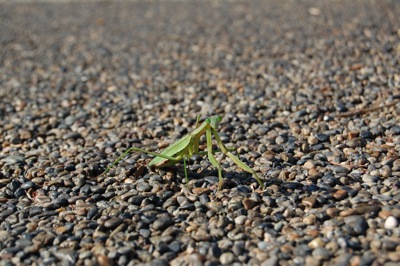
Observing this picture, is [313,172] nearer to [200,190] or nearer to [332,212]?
[332,212]

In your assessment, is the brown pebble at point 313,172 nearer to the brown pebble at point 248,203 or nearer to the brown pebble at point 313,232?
the brown pebble at point 248,203

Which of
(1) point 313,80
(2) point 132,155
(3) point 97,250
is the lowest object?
(3) point 97,250

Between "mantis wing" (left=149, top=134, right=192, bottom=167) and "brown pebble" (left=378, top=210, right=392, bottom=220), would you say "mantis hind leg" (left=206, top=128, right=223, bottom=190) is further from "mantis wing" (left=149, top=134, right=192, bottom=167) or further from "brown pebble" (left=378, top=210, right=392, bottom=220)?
"brown pebble" (left=378, top=210, right=392, bottom=220)

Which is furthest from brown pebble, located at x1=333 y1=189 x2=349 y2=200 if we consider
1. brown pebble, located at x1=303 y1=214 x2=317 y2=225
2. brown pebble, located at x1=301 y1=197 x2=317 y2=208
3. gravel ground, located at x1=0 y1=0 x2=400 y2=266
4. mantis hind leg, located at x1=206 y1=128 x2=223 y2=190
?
mantis hind leg, located at x1=206 y1=128 x2=223 y2=190

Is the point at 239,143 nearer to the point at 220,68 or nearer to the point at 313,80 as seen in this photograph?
the point at 313,80

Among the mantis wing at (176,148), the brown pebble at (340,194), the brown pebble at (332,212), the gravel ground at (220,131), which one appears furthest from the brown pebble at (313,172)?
the mantis wing at (176,148)

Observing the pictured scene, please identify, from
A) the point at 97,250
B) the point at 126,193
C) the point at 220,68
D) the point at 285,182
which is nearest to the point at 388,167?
the point at 285,182
